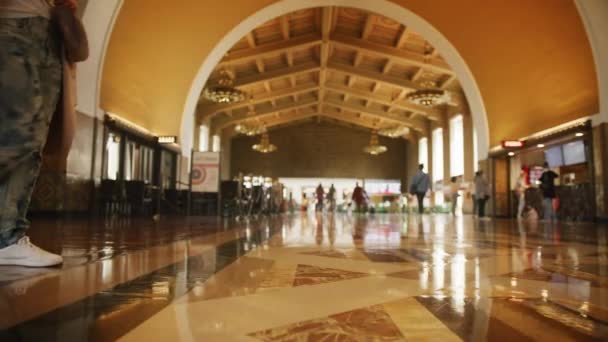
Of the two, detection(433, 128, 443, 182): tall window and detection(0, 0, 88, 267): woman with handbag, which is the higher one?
detection(433, 128, 443, 182): tall window

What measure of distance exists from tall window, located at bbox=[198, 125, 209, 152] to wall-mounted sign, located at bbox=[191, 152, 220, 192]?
1178 cm

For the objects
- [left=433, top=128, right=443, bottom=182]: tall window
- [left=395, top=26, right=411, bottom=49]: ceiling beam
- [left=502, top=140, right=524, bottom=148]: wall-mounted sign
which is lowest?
[left=502, top=140, right=524, bottom=148]: wall-mounted sign

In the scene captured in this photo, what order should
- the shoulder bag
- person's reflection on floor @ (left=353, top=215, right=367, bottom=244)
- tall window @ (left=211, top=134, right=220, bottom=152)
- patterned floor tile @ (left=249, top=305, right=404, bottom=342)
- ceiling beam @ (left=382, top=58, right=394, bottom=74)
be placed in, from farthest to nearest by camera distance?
tall window @ (left=211, top=134, right=220, bottom=152), ceiling beam @ (left=382, top=58, right=394, bottom=74), person's reflection on floor @ (left=353, top=215, right=367, bottom=244), the shoulder bag, patterned floor tile @ (left=249, top=305, right=404, bottom=342)

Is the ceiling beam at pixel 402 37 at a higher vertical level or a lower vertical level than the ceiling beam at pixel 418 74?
higher

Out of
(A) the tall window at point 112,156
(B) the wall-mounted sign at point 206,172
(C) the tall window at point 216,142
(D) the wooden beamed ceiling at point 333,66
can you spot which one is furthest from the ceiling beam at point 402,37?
(C) the tall window at point 216,142

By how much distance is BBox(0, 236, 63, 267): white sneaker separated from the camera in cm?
164

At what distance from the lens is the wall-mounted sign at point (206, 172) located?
9.28 m

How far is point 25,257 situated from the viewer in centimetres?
166

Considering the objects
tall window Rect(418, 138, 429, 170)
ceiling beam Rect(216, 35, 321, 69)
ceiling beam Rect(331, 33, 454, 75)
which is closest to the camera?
ceiling beam Rect(216, 35, 321, 69)

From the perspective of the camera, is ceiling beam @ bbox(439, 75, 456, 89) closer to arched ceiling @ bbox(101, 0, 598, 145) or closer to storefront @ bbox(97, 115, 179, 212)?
arched ceiling @ bbox(101, 0, 598, 145)

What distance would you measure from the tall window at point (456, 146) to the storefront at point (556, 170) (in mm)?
5245

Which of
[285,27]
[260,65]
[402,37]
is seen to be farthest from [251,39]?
[402,37]

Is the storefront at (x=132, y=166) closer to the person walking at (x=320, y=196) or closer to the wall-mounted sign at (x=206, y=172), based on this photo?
the wall-mounted sign at (x=206, y=172)

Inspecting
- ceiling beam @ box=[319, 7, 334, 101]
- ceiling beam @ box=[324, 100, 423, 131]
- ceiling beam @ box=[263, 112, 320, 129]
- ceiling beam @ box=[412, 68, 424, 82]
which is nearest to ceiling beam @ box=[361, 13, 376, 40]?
ceiling beam @ box=[319, 7, 334, 101]
